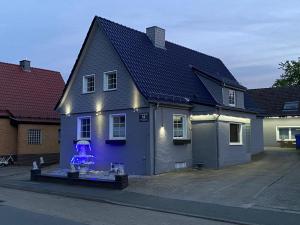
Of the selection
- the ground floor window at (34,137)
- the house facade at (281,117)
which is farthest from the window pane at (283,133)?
the ground floor window at (34,137)

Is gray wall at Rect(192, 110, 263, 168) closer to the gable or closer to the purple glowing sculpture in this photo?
the gable

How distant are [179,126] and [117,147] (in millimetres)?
3429

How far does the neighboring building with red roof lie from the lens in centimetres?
3198

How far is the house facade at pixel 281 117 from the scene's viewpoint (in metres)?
38.1

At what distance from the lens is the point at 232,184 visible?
17312 mm

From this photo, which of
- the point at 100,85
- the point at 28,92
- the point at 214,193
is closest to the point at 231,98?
the point at 100,85

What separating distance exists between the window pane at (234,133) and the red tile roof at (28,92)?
15.1 meters

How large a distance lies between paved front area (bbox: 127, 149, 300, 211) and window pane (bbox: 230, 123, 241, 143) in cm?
223

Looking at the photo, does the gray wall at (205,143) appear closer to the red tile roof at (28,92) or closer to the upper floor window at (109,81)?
the upper floor window at (109,81)

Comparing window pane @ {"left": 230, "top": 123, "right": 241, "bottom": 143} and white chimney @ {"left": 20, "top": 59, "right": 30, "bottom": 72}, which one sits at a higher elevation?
white chimney @ {"left": 20, "top": 59, "right": 30, "bottom": 72}

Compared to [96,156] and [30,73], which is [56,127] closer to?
[30,73]

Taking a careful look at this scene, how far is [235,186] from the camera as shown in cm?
1681

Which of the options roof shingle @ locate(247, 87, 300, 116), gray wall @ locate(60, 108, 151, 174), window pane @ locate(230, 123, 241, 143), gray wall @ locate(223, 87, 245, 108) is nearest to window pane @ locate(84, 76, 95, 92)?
gray wall @ locate(60, 108, 151, 174)

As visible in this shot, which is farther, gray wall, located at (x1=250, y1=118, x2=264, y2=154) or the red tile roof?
the red tile roof
